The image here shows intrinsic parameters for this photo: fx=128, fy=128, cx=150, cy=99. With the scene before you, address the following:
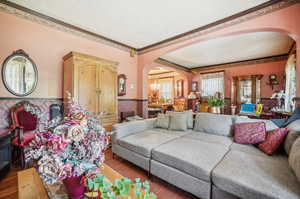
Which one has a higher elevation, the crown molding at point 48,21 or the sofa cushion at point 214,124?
the crown molding at point 48,21

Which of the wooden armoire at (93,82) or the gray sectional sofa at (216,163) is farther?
the wooden armoire at (93,82)

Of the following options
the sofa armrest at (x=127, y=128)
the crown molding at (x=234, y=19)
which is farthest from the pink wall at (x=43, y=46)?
the crown molding at (x=234, y=19)

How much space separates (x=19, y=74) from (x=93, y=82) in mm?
1237

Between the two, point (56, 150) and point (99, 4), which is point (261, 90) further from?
point (56, 150)

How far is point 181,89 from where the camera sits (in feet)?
23.4

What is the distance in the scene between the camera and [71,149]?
826 millimetres

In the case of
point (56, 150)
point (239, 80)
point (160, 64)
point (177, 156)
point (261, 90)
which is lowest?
point (177, 156)

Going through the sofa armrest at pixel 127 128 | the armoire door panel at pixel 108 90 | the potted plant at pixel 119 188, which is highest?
the armoire door panel at pixel 108 90

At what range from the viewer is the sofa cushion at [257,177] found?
945 mm

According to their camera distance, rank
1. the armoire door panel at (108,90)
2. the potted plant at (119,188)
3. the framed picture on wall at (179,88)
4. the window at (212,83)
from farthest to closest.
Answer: the framed picture on wall at (179,88) < the window at (212,83) < the armoire door panel at (108,90) < the potted plant at (119,188)

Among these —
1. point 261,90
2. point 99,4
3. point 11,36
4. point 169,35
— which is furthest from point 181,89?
point 11,36

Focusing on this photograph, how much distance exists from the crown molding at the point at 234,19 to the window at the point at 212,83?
3.69 meters

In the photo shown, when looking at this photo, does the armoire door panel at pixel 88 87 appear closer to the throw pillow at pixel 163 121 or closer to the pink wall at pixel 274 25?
the throw pillow at pixel 163 121

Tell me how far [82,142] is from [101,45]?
319 centimetres
